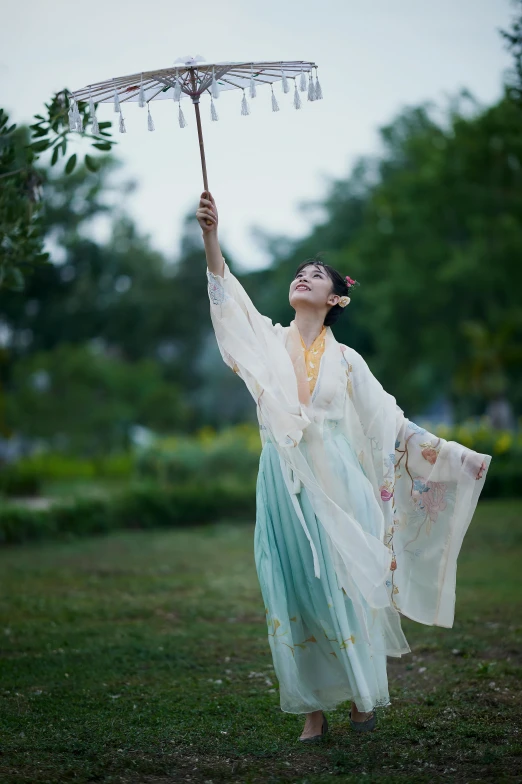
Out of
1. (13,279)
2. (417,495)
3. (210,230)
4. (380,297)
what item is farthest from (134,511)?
(380,297)

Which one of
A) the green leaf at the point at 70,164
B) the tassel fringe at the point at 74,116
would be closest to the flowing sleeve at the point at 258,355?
the tassel fringe at the point at 74,116

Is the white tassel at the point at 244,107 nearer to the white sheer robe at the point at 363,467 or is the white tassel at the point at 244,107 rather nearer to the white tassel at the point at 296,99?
the white tassel at the point at 296,99

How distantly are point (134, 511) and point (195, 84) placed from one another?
10071 mm

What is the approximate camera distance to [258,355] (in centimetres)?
437

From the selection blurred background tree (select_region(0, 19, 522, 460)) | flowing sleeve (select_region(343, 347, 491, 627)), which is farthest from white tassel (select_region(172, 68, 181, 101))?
blurred background tree (select_region(0, 19, 522, 460))

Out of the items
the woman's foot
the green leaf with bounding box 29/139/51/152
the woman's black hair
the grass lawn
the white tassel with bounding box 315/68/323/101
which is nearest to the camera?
the grass lawn

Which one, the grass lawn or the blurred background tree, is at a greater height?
the blurred background tree

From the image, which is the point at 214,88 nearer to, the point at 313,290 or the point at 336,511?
the point at 313,290

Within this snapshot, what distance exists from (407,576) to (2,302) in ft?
84.2

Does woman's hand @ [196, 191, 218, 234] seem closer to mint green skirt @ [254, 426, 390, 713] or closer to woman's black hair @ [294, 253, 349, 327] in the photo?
woman's black hair @ [294, 253, 349, 327]

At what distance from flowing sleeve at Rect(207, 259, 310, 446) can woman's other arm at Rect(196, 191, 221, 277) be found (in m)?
0.05

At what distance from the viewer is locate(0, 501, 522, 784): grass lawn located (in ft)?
12.7

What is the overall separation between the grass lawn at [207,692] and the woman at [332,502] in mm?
296

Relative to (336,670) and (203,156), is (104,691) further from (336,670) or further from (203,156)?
(203,156)
